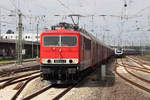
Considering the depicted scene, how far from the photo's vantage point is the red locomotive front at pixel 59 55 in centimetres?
1184

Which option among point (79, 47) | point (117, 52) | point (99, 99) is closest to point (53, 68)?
point (79, 47)

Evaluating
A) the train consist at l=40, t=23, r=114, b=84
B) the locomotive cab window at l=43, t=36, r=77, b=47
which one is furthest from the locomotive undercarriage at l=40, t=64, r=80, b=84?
the locomotive cab window at l=43, t=36, r=77, b=47

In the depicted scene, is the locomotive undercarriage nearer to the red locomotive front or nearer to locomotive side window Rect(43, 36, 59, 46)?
the red locomotive front

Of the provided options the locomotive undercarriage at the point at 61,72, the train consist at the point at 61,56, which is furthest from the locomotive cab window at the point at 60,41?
the locomotive undercarriage at the point at 61,72

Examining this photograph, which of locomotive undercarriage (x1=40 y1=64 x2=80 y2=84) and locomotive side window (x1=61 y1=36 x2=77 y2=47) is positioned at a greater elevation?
locomotive side window (x1=61 y1=36 x2=77 y2=47)

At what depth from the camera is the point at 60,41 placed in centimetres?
1238

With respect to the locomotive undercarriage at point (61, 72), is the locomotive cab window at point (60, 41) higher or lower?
higher

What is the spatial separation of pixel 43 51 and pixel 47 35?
90cm

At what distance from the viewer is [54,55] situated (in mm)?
12078

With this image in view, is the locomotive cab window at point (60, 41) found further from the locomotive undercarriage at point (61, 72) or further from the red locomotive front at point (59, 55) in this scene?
the locomotive undercarriage at point (61, 72)

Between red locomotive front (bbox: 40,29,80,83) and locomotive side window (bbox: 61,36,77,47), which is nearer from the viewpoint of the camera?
red locomotive front (bbox: 40,29,80,83)

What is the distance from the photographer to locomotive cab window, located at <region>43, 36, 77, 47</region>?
485 inches

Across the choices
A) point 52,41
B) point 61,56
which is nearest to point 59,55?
point 61,56

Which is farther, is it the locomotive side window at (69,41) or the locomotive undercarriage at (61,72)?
the locomotive side window at (69,41)
